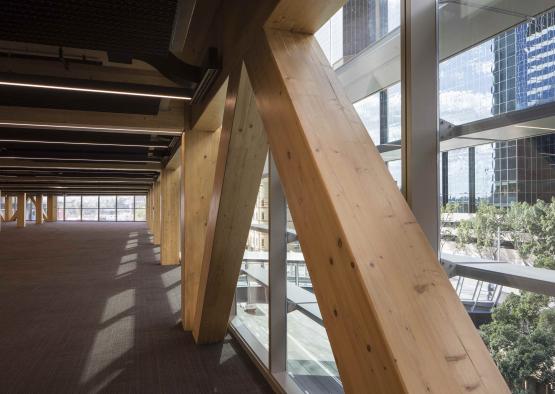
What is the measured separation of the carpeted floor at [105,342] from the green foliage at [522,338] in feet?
7.75

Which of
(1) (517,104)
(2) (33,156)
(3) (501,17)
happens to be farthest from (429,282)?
(2) (33,156)

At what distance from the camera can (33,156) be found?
7.17 metres

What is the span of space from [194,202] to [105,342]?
5.91ft

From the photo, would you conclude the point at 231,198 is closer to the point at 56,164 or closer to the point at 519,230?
the point at 519,230

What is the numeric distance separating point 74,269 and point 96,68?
20.6ft

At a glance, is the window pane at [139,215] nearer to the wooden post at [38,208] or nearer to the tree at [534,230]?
the wooden post at [38,208]

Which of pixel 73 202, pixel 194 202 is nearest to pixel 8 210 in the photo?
pixel 73 202

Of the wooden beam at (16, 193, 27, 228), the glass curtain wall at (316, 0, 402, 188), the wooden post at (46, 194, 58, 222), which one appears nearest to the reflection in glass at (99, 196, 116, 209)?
the wooden post at (46, 194, 58, 222)

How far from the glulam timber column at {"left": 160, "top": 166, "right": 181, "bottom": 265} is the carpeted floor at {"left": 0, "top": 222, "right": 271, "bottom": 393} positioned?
3.56 feet

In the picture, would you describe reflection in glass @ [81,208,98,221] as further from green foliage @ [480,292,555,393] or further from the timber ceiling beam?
green foliage @ [480,292,555,393]

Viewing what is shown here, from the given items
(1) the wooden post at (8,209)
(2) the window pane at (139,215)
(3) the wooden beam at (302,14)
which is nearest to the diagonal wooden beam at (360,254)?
(3) the wooden beam at (302,14)

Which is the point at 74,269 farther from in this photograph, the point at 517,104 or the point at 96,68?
the point at 517,104

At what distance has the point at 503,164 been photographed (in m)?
1.32

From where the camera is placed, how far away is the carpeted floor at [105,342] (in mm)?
3430
